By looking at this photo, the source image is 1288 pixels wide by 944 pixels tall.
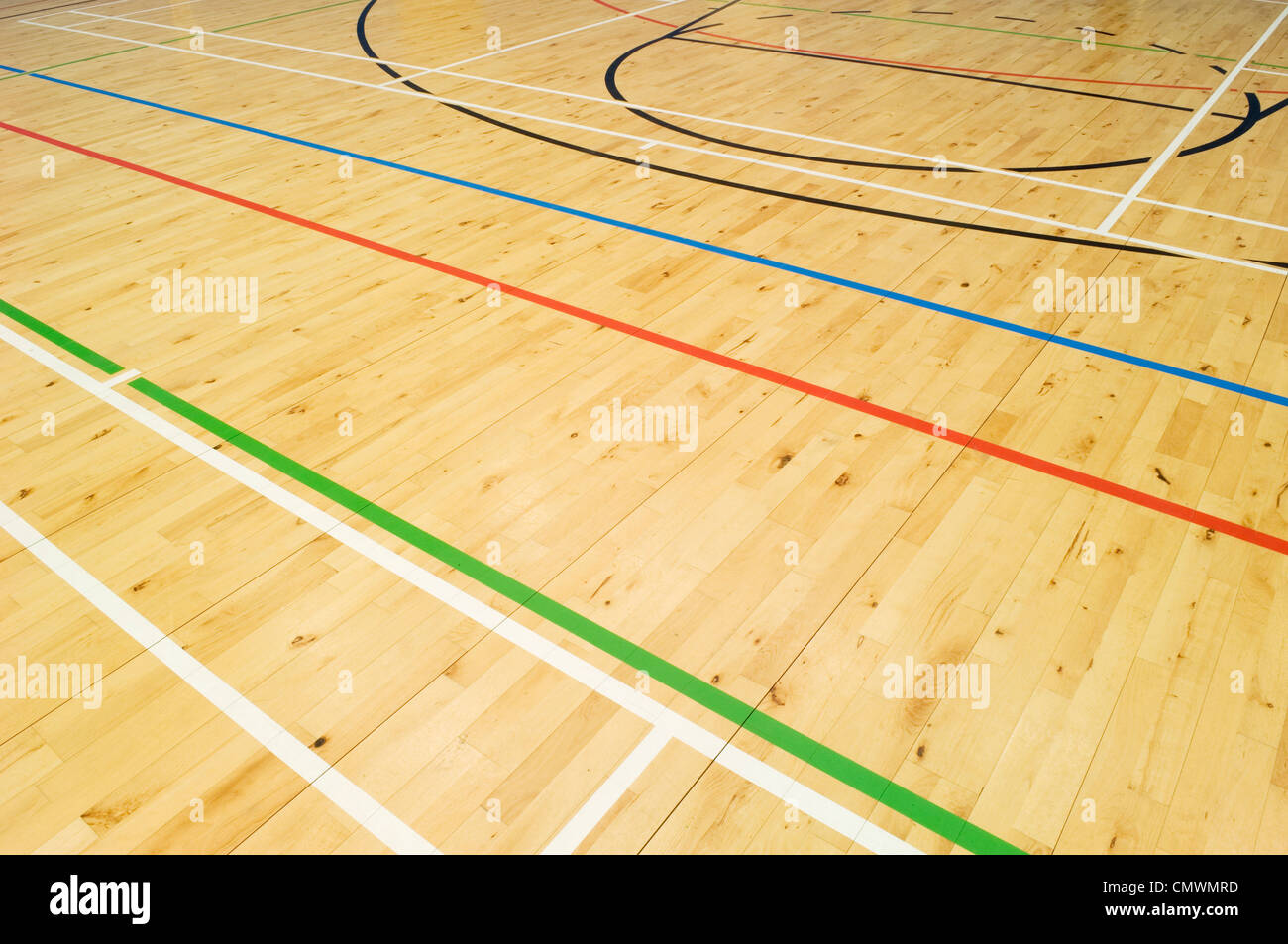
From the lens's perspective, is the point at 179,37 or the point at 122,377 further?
the point at 179,37

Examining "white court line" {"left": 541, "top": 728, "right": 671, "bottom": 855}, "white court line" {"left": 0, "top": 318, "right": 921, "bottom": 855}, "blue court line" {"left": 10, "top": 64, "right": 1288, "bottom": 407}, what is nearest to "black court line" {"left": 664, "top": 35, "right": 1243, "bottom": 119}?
"blue court line" {"left": 10, "top": 64, "right": 1288, "bottom": 407}

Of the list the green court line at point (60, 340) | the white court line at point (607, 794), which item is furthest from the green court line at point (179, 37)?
the white court line at point (607, 794)

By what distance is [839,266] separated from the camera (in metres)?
4.16

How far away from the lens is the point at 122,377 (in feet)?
11.3

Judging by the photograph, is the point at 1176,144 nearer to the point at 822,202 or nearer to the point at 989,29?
the point at 822,202

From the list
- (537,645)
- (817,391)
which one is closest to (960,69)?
(817,391)

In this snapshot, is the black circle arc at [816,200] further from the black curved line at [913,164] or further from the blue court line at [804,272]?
the blue court line at [804,272]

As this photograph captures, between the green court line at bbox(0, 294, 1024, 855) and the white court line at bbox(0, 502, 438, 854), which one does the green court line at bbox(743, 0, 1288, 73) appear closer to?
the green court line at bbox(0, 294, 1024, 855)

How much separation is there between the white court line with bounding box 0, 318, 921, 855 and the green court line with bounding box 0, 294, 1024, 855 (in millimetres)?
66

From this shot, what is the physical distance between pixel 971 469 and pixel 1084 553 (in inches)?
17.7

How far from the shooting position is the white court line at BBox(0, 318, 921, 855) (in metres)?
1.97

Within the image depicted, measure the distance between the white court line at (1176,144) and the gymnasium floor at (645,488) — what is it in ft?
0.23

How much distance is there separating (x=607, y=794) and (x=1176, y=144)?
18.2 ft

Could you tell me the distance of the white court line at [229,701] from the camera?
77.7 inches
